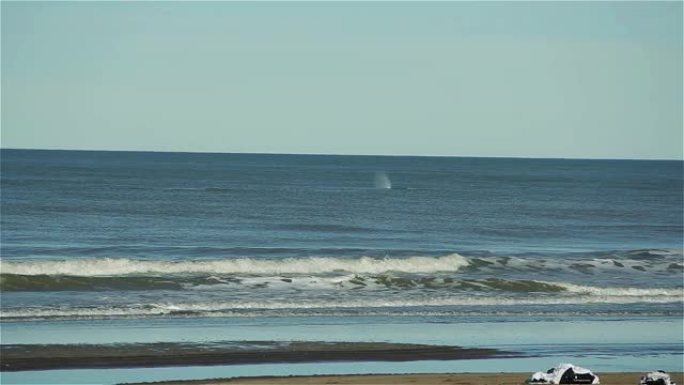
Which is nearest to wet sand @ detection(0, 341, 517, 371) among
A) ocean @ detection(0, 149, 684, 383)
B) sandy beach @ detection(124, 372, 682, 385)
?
ocean @ detection(0, 149, 684, 383)

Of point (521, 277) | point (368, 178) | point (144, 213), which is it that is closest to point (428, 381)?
point (521, 277)

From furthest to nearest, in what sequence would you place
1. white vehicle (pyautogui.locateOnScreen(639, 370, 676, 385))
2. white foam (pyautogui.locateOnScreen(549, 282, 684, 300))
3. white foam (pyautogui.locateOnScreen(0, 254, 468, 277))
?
white foam (pyautogui.locateOnScreen(0, 254, 468, 277)) < white foam (pyautogui.locateOnScreen(549, 282, 684, 300)) < white vehicle (pyautogui.locateOnScreen(639, 370, 676, 385))

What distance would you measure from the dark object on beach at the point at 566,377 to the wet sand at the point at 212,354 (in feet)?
13.0

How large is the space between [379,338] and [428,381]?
4.98 metres

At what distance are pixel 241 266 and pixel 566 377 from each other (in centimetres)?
1982

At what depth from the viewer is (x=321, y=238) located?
47.9 m

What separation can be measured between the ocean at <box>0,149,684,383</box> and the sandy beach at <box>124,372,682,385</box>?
1157mm

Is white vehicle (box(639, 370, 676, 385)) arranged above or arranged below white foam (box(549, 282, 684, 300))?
below

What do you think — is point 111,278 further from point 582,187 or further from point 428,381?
point 582,187

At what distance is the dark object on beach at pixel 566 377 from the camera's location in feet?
56.6

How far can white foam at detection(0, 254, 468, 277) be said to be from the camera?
33.8 metres

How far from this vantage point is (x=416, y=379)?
18656 mm

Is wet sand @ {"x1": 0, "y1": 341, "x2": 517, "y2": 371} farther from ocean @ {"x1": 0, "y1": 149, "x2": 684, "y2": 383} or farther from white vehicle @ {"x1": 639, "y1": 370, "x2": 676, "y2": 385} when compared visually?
white vehicle @ {"x1": 639, "y1": 370, "x2": 676, "y2": 385}

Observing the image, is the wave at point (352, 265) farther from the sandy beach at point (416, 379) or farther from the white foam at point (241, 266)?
the sandy beach at point (416, 379)
